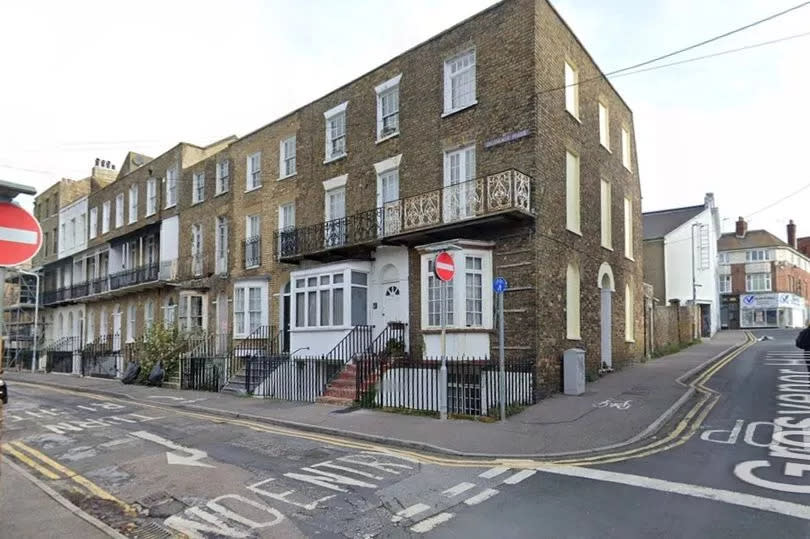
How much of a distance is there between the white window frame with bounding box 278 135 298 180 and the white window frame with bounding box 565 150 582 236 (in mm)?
10464

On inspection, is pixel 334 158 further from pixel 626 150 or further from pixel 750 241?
pixel 750 241

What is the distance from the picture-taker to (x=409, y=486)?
7.14 m

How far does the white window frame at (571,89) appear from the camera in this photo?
16312 millimetres

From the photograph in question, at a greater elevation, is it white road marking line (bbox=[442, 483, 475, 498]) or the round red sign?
the round red sign

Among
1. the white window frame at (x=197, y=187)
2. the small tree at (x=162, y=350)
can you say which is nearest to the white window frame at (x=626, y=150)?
the white window frame at (x=197, y=187)

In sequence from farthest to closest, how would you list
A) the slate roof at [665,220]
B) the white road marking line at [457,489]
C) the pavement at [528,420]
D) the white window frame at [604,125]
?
the slate roof at [665,220]
the white window frame at [604,125]
the pavement at [528,420]
the white road marking line at [457,489]

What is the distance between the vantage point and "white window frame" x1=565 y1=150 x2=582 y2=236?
16.0 m

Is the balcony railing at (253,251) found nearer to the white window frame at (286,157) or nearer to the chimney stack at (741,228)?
the white window frame at (286,157)

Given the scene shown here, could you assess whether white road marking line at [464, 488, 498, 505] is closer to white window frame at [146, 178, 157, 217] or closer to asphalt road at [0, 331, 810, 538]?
asphalt road at [0, 331, 810, 538]

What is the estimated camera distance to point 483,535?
5469mm

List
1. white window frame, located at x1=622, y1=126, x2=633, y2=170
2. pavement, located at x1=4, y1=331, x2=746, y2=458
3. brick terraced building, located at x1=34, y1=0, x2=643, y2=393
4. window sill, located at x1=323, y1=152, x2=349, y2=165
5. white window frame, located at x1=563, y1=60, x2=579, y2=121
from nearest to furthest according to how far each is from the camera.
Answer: pavement, located at x1=4, y1=331, x2=746, y2=458
brick terraced building, located at x1=34, y1=0, x2=643, y2=393
white window frame, located at x1=563, y1=60, x2=579, y2=121
window sill, located at x1=323, y1=152, x2=349, y2=165
white window frame, located at x1=622, y1=126, x2=633, y2=170

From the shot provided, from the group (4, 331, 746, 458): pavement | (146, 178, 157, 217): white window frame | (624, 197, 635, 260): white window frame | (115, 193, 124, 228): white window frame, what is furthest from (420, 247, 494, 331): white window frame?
Answer: (115, 193, 124, 228): white window frame

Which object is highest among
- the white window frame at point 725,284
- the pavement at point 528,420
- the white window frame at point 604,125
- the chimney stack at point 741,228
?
the chimney stack at point 741,228

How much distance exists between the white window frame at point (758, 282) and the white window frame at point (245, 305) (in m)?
56.2
